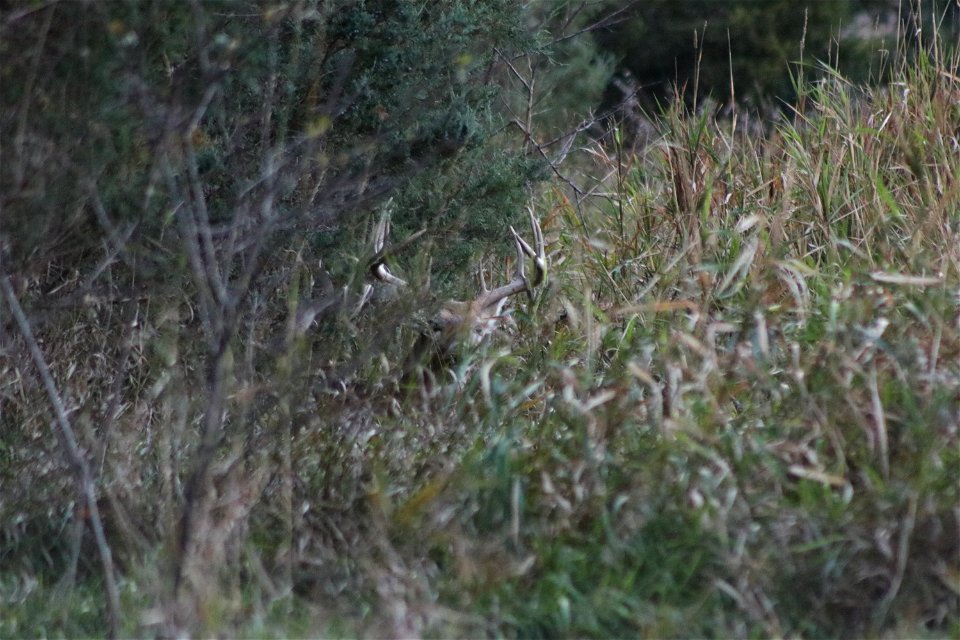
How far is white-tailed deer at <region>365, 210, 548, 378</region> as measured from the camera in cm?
544

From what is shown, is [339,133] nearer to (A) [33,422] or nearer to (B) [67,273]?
→ (B) [67,273]

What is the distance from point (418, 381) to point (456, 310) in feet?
3.38

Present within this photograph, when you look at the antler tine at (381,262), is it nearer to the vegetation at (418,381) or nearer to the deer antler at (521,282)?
the vegetation at (418,381)

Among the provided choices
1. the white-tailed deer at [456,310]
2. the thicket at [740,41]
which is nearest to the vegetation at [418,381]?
the white-tailed deer at [456,310]

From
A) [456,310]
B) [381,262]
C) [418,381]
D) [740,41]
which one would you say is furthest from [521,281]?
[740,41]

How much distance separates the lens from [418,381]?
16.9ft

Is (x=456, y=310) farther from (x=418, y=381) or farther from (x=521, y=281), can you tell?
(x=418, y=381)

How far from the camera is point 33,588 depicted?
4.61 m

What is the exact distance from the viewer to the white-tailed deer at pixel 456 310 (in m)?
5.44

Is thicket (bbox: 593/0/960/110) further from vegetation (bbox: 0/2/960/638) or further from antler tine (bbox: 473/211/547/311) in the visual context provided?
antler tine (bbox: 473/211/547/311)

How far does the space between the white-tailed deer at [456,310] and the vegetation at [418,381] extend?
0.12 m

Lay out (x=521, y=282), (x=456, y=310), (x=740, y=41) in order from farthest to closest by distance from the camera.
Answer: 1. (x=740, y=41)
2. (x=521, y=282)
3. (x=456, y=310)

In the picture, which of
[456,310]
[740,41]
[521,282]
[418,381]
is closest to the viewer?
[418,381]

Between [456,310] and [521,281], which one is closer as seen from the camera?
[456,310]
